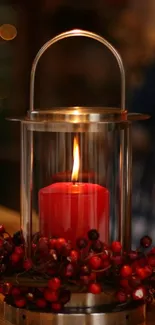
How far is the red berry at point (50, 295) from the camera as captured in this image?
2.97 feet

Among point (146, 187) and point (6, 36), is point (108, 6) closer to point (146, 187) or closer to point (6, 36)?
point (6, 36)

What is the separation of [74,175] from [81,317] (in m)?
0.19

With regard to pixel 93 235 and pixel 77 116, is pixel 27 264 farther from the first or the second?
pixel 77 116

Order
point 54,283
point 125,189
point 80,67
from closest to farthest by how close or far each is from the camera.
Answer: point 54,283, point 125,189, point 80,67

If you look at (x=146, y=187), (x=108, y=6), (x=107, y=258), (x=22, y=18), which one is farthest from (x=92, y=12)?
(x=107, y=258)

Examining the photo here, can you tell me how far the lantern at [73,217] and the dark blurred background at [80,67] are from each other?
0.31 meters

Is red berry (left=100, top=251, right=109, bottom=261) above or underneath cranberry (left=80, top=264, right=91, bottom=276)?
above

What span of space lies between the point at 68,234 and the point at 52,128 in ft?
0.48

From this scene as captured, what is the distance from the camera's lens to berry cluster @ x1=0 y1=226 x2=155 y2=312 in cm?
91

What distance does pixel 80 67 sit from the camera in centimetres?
132

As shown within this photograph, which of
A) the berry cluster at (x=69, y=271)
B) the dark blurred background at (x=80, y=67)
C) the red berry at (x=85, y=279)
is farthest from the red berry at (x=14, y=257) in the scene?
the dark blurred background at (x=80, y=67)

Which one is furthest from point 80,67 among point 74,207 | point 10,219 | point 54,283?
point 54,283

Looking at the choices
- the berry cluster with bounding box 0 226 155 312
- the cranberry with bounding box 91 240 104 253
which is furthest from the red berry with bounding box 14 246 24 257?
the cranberry with bounding box 91 240 104 253

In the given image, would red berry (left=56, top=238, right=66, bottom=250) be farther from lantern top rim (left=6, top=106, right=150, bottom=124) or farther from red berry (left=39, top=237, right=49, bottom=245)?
lantern top rim (left=6, top=106, right=150, bottom=124)
